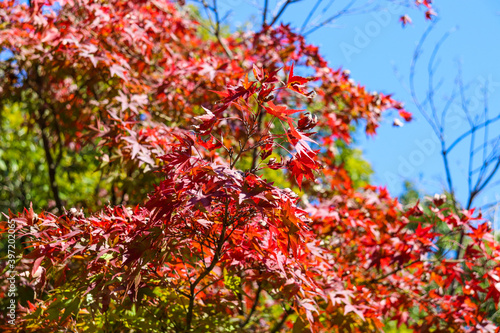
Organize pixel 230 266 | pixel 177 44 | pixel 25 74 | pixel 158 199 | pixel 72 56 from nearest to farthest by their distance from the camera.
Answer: pixel 158 199 < pixel 230 266 < pixel 72 56 < pixel 25 74 < pixel 177 44

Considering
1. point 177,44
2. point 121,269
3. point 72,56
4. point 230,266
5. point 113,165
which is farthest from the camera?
point 177,44

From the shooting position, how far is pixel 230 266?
8.25 feet

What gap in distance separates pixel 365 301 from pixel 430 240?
81 centimetres

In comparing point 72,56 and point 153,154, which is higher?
point 72,56

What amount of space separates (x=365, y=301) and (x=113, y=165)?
6.49 feet

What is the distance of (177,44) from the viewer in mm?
5383

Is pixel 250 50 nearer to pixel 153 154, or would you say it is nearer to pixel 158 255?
pixel 153 154

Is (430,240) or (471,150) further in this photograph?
(471,150)

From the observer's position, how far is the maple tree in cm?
196

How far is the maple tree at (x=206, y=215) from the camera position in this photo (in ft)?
6.42

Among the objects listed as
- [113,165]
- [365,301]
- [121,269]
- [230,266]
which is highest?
[113,165]

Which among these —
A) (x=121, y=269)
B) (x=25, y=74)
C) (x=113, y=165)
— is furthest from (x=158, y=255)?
(x=25, y=74)

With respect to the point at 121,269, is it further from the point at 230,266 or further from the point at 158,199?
the point at 230,266

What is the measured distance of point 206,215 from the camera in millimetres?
2146
